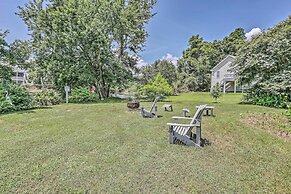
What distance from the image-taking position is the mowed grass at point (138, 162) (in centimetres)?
317

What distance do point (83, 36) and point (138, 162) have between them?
14497 mm

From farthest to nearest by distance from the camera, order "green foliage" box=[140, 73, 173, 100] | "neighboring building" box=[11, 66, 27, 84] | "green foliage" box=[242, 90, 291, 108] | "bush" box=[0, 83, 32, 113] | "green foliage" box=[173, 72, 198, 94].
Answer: "green foliage" box=[173, 72, 198, 94] < "green foliage" box=[140, 73, 173, 100] < "neighboring building" box=[11, 66, 27, 84] < "green foliage" box=[242, 90, 291, 108] < "bush" box=[0, 83, 32, 113]

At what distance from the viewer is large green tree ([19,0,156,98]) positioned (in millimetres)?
16000

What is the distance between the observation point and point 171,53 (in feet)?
134

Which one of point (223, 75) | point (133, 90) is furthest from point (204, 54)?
point (133, 90)

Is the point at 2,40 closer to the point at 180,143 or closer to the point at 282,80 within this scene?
the point at 180,143

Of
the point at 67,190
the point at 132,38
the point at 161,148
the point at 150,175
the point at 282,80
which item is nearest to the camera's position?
the point at 67,190

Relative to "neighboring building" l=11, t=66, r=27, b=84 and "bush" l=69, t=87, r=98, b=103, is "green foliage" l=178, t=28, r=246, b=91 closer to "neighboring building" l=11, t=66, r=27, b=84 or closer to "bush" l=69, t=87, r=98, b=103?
"bush" l=69, t=87, r=98, b=103

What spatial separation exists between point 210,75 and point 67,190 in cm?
3321

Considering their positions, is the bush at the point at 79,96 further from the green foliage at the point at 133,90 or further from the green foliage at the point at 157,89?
the green foliage at the point at 157,89

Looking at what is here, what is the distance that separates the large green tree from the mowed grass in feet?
37.1

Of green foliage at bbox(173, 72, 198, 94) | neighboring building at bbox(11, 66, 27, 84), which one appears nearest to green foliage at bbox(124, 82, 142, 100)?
neighboring building at bbox(11, 66, 27, 84)

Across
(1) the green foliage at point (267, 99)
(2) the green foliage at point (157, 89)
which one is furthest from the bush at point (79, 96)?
(1) the green foliage at point (267, 99)

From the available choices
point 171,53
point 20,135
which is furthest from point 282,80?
point 171,53
